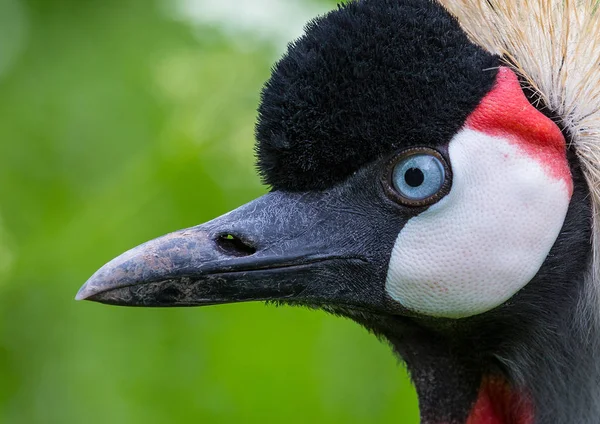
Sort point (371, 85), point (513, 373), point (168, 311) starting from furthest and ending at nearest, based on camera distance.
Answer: point (168, 311) < point (513, 373) < point (371, 85)

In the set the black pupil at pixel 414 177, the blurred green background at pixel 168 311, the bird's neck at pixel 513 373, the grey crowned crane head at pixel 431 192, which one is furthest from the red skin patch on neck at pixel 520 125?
the blurred green background at pixel 168 311

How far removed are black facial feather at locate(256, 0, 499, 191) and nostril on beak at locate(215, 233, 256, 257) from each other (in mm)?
167

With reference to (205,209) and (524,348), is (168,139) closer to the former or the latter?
(205,209)

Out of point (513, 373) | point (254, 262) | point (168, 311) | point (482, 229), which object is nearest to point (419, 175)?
point (482, 229)

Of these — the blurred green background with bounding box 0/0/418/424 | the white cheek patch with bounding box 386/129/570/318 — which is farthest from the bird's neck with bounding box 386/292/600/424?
the blurred green background with bounding box 0/0/418/424

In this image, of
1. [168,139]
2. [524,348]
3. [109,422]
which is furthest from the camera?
[168,139]

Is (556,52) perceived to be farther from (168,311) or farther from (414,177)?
(168,311)

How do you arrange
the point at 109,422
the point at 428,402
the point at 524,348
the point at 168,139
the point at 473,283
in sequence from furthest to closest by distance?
the point at 168,139 → the point at 109,422 → the point at 428,402 → the point at 524,348 → the point at 473,283

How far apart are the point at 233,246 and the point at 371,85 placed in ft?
1.26

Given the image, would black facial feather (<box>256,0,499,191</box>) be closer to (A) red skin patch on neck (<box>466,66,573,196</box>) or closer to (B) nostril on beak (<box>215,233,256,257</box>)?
(A) red skin patch on neck (<box>466,66,573,196</box>)

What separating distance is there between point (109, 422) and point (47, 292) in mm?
477

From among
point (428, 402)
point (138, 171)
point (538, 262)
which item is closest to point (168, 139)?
point (138, 171)

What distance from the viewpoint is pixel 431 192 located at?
1.74m

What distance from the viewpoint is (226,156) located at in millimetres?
3156
